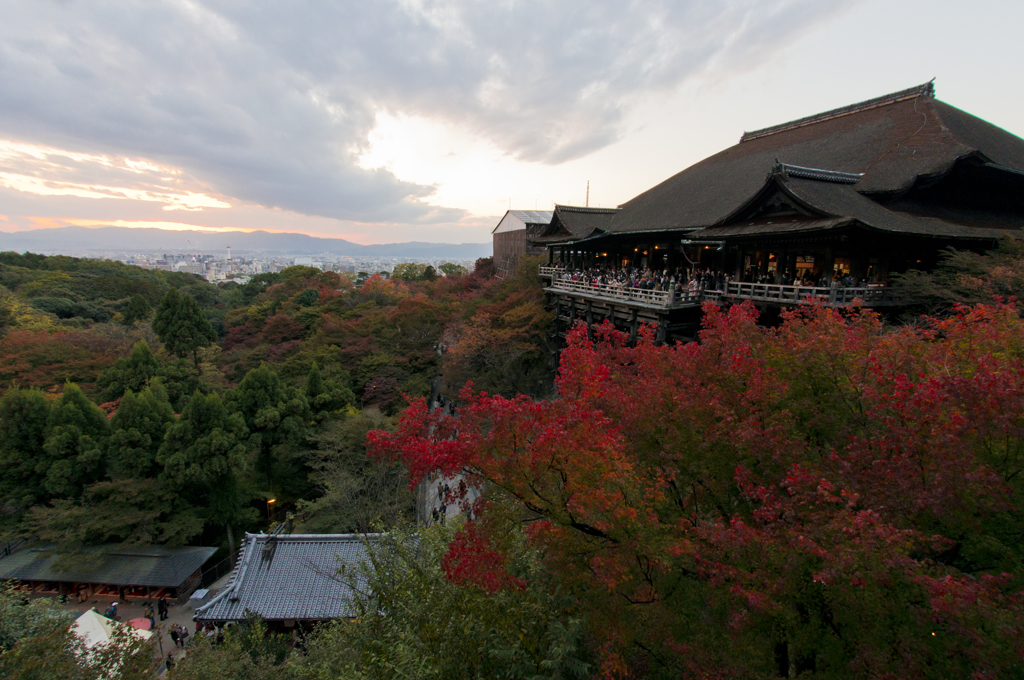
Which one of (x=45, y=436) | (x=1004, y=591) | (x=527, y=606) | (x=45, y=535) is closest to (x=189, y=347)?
(x=45, y=436)

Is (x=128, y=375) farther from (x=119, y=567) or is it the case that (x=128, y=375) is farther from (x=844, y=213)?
(x=844, y=213)

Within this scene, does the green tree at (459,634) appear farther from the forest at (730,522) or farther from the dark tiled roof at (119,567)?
the dark tiled roof at (119,567)

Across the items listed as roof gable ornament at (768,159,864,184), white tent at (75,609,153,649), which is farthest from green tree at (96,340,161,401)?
roof gable ornament at (768,159,864,184)

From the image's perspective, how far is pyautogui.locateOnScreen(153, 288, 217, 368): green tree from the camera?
29703mm

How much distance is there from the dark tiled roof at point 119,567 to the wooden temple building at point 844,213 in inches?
776

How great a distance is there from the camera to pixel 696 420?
24.3 ft

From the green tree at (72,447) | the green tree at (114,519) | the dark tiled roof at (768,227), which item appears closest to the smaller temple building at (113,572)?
the green tree at (114,519)

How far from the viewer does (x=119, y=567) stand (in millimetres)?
15914

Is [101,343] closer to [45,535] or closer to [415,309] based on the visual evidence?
[45,535]

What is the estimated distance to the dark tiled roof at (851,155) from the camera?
14.8 m

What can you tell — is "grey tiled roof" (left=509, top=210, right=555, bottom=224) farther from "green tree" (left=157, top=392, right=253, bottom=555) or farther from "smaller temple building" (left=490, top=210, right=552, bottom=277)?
"green tree" (left=157, top=392, right=253, bottom=555)

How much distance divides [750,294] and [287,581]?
18.5 metres

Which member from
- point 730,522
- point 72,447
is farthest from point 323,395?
point 730,522

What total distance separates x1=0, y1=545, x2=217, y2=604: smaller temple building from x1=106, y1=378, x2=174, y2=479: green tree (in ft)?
9.47
